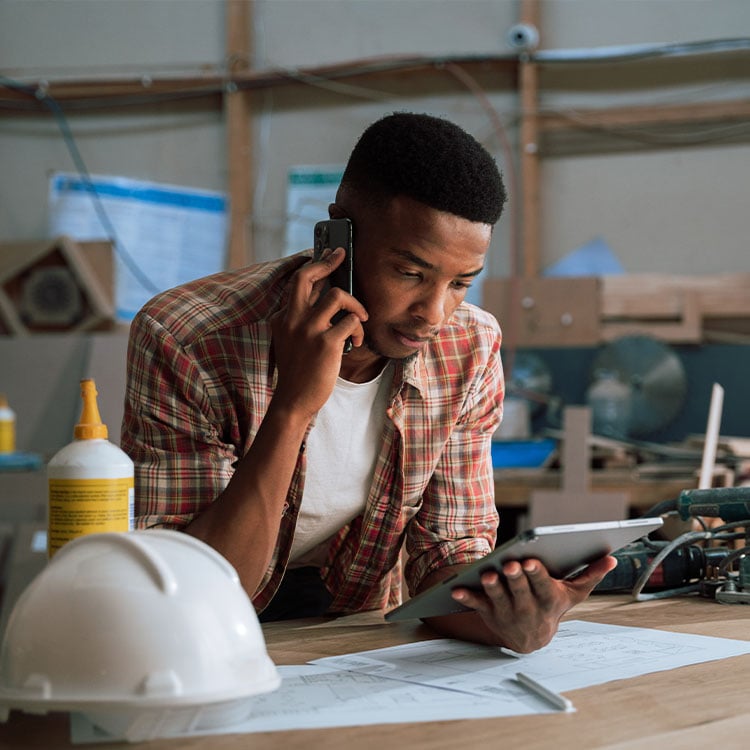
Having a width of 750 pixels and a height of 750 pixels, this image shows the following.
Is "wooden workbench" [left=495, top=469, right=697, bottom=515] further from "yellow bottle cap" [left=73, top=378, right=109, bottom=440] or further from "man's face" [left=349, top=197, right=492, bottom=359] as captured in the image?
"yellow bottle cap" [left=73, top=378, right=109, bottom=440]

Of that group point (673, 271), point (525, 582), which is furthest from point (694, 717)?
point (673, 271)

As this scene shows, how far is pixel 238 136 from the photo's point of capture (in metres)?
4.44

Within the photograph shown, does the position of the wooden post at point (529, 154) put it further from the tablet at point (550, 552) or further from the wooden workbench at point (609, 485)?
the tablet at point (550, 552)

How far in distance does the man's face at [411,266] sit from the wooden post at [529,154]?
9.05 feet

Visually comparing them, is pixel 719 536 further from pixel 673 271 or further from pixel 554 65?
pixel 554 65

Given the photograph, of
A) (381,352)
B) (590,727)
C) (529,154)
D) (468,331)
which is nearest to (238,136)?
(529,154)

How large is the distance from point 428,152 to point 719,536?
2.56 feet

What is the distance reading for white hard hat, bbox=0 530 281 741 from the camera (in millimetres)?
733

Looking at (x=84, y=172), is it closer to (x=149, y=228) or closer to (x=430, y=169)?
(x=149, y=228)

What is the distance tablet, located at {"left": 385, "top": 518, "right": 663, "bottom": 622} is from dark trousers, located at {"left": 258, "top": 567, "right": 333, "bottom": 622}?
595 millimetres

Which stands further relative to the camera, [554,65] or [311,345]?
[554,65]

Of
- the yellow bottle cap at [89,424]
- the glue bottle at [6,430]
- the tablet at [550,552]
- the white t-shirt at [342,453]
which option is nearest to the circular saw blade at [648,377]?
the glue bottle at [6,430]

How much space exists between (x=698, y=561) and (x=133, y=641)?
1091 mm

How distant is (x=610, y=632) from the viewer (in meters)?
1.26
